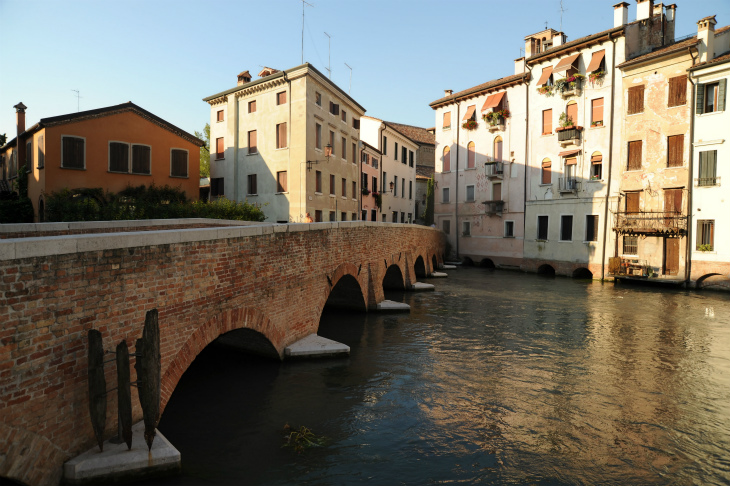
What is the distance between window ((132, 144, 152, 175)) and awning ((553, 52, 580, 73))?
85.1ft

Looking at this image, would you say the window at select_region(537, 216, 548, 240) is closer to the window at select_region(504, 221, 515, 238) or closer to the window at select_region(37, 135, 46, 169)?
the window at select_region(504, 221, 515, 238)

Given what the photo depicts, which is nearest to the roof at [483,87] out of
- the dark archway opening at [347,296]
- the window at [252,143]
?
the window at [252,143]

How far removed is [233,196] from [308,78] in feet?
30.0

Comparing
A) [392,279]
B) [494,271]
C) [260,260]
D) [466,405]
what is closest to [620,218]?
[494,271]

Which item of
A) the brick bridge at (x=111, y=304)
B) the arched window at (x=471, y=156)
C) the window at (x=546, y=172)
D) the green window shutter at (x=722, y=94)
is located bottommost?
the brick bridge at (x=111, y=304)

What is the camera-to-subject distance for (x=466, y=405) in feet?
30.3

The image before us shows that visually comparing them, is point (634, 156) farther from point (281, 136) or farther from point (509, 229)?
point (281, 136)

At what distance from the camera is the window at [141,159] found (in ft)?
74.5

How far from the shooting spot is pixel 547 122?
3253 centimetres

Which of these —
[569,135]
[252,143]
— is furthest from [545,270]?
[252,143]

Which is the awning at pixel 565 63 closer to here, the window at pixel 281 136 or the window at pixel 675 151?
the window at pixel 675 151

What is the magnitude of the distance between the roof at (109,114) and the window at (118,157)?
1454 mm

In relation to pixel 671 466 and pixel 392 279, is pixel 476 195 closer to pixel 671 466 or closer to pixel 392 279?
pixel 392 279

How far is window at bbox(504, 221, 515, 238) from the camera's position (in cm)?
3500
